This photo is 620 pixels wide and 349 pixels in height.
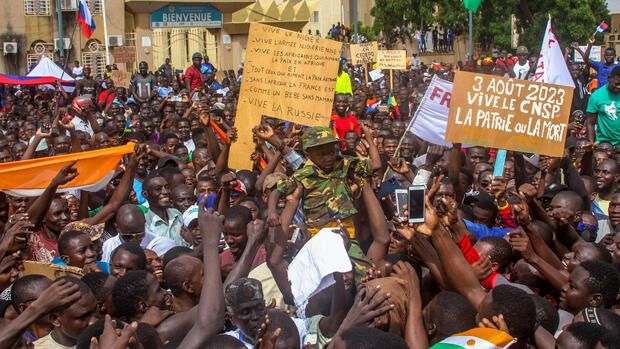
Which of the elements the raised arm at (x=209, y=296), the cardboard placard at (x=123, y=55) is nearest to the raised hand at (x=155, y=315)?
the raised arm at (x=209, y=296)

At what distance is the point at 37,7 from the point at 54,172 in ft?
85.4

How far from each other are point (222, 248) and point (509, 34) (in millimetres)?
29763

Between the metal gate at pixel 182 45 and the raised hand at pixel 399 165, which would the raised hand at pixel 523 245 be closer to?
the raised hand at pixel 399 165

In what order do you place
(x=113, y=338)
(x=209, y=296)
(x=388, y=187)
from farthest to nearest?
(x=388, y=187), (x=209, y=296), (x=113, y=338)

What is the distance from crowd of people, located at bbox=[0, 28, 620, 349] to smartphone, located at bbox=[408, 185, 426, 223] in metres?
0.07

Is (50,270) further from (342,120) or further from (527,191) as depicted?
(342,120)

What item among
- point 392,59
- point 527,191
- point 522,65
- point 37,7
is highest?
point 37,7

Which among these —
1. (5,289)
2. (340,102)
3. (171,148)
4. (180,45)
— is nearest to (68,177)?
(5,289)

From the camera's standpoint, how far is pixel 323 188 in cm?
463

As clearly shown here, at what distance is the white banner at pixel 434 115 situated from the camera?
7602 millimetres

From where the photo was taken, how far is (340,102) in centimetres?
1026

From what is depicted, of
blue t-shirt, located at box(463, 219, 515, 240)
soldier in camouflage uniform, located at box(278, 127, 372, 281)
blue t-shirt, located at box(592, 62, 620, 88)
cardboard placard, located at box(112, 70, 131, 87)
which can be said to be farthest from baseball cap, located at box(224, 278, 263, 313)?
cardboard placard, located at box(112, 70, 131, 87)

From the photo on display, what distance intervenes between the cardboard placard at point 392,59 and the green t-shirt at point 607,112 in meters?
6.09

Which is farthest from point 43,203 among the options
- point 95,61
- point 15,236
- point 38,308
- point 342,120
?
point 95,61
